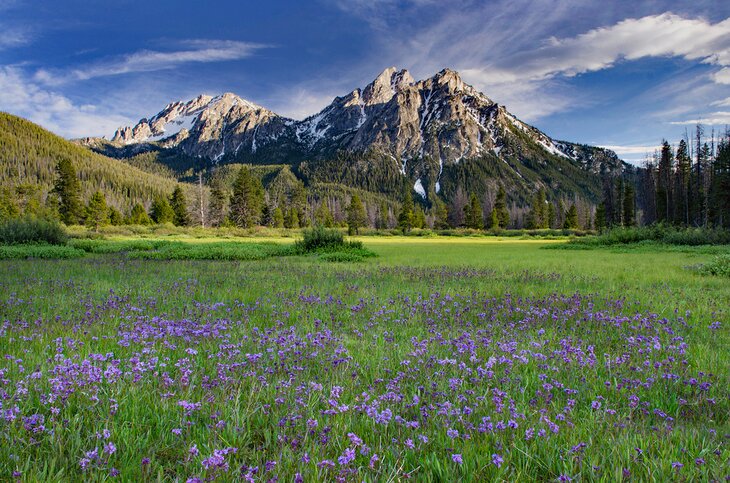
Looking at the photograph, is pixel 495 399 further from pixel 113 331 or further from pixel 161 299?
pixel 161 299

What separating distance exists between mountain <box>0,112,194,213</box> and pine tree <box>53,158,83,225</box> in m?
89.6

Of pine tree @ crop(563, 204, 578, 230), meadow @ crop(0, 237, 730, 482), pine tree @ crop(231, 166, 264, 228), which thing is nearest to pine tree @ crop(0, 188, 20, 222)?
pine tree @ crop(231, 166, 264, 228)

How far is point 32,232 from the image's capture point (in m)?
26.1

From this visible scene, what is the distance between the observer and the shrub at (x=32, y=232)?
84.6ft

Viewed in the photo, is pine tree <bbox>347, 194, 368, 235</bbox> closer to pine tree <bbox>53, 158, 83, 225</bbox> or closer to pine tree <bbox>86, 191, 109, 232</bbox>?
pine tree <bbox>86, 191, 109, 232</bbox>

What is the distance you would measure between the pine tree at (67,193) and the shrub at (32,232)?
157 feet

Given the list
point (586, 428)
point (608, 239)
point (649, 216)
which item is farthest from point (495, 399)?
point (649, 216)

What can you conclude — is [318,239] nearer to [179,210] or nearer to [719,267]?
[719,267]

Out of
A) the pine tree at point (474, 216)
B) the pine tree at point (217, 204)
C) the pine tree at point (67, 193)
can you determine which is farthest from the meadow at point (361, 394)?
the pine tree at point (474, 216)

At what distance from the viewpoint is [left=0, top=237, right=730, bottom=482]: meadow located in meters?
2.27

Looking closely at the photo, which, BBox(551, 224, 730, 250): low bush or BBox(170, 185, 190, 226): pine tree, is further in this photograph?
BBox(170, 185, 190, 226): pine tree

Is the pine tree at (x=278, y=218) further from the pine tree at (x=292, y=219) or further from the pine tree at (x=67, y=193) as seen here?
the pine tree at (x=67, y=193)

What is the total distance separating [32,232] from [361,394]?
32401 millimetres

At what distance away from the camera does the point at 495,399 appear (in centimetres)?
293
